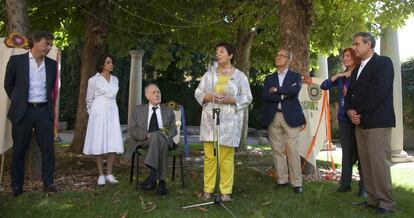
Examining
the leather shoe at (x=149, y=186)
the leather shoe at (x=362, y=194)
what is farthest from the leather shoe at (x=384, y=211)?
the leather shoe at (x=149, y=186)

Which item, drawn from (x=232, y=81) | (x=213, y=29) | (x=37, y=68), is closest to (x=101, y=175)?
(x=37, y=68)

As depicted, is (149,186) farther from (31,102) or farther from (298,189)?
(298,189)

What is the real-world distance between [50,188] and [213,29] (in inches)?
252

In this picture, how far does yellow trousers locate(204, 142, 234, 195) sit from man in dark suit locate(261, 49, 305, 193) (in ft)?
2.88

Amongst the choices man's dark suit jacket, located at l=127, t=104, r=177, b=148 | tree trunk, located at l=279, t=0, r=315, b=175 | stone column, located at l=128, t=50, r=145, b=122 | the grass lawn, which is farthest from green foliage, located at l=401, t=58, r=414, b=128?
man's dark suit jacket, located at l=127, t=104, r=177, b=148

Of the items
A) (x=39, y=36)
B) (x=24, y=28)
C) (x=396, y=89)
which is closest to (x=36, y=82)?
(x=39, y=36)

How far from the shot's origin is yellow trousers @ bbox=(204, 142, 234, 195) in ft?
18.3

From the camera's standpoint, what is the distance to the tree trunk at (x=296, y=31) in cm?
734

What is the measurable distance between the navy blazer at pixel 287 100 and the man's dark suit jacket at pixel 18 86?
106 inches

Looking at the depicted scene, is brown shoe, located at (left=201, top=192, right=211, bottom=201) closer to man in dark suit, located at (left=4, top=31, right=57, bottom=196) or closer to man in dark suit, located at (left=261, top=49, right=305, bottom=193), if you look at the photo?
man in dark suit, located at (left=261, top=49, right=305, bottom=193)

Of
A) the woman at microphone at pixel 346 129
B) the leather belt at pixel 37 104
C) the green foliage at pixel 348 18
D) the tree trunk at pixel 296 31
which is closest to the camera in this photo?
the leather belt at pixel 37 104

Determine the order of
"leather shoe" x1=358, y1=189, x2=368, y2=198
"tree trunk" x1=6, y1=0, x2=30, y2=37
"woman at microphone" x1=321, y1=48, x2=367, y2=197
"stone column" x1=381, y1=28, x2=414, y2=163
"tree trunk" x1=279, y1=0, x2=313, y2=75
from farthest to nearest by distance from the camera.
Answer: "stone column" x1=381, y1=28, x2=414, y2=163 < "tree trunk" x1=279, y1=0, x2=313, y2=75 < "tree trunk" x1=6, y1=0, x2=30, y2=37 < "woman at microphone" x1=321, y1=48, x2=367, y2=197 < "leather shoe" x1=358, y1=189, x2=368, y2=198

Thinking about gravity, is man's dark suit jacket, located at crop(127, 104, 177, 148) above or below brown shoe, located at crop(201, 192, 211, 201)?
above

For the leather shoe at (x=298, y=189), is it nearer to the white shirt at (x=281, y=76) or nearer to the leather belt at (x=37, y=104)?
the white shirt at (x=281, y=76)
